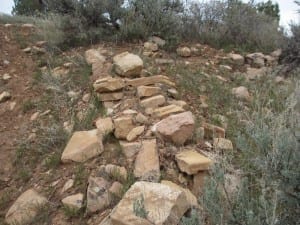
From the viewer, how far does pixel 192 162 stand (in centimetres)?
311

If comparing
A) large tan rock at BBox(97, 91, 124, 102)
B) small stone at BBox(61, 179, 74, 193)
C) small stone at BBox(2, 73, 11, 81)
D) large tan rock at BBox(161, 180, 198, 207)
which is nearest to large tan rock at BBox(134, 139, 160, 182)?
large tan rock at BBox(161, 180, 198, 207)

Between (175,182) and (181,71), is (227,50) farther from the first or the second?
(175,182)

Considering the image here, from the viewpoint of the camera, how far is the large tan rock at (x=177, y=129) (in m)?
3.36

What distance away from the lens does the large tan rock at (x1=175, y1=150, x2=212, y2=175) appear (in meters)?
3.09

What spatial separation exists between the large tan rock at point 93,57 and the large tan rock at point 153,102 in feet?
3.70

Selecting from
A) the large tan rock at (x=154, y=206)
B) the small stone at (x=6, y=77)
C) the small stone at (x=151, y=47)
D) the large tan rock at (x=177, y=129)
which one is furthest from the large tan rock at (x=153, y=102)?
the small stone at (x=6, y=77)

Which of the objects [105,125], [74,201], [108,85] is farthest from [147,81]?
[74,201]

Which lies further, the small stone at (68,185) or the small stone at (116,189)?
the small stone at (68,185)

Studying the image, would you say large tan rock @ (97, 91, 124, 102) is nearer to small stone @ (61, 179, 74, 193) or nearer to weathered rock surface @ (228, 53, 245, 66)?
small stone @ (61, 179, 74, 193)

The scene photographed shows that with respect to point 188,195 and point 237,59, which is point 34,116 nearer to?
point 188,195

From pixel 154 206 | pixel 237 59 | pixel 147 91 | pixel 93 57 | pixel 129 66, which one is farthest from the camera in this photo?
pixel 237 59

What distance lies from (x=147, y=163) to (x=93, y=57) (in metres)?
2.06

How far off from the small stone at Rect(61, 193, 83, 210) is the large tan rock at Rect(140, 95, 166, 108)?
1124 mm

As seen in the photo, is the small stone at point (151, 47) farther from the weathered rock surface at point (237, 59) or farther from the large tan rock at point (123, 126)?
the large tan rock at point (123, 126)
